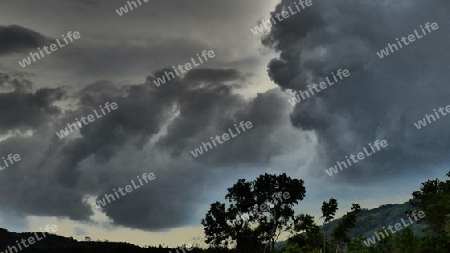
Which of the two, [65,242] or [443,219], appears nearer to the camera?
[443,219]

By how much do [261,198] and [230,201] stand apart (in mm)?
5070

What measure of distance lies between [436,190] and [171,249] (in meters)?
38.0

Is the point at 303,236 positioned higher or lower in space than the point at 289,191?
lower

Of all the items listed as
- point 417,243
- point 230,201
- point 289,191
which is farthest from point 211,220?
point 417,243

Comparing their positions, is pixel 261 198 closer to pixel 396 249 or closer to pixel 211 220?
pixel 211 220

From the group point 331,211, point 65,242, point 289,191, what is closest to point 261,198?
point 289,191

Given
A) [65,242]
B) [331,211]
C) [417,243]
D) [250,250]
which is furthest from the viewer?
[65,242]

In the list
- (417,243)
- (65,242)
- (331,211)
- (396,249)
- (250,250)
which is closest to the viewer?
(331,211)

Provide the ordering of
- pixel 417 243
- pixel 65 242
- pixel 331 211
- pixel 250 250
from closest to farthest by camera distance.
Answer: pixel 331 211, pixel 417 243, pixel 250 250, pixel 65 242

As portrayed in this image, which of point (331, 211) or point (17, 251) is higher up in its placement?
point (17, 251)

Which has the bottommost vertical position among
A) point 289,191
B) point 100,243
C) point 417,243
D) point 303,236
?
point 417,243

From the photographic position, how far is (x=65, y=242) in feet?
299

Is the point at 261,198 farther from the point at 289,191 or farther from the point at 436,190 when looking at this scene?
the point at 436,190

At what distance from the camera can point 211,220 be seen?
87.7m
